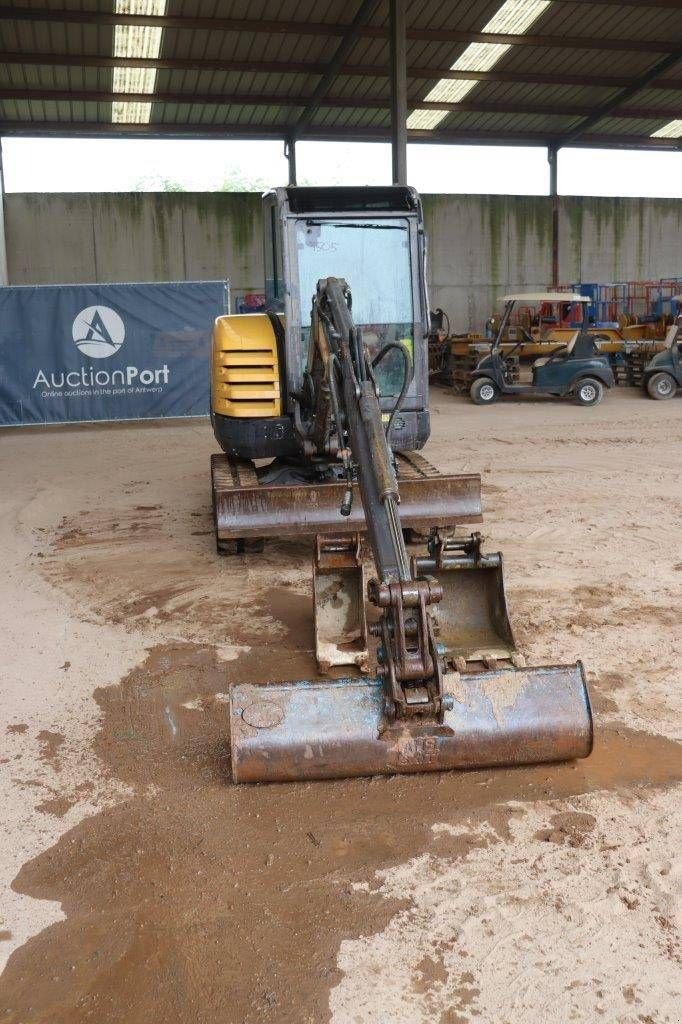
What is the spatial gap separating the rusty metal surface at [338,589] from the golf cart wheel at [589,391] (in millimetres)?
11495

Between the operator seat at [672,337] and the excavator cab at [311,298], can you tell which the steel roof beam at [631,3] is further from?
the excavator cab at [311,298]

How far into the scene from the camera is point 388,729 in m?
3.25

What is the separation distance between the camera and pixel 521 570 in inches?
232

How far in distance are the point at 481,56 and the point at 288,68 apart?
4.06 m

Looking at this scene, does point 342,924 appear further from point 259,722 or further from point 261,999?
Answer: point 259,722

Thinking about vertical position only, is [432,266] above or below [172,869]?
above

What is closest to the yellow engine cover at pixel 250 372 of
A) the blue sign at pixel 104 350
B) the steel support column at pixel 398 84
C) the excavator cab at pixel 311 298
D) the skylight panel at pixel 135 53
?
the excavator cab at pixel 311 298

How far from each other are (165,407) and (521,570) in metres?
9.00

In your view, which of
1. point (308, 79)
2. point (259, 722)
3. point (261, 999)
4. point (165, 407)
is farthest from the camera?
point (308, 79)

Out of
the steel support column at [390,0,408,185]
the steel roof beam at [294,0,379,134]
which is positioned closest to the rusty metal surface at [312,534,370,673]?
the steel support column at [390,0,408,185]

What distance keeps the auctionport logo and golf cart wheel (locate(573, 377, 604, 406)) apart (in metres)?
7.54

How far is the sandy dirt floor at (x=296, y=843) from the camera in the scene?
2400 millimetres

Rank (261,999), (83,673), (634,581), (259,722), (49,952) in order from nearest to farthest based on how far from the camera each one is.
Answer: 1. (261,999)
2. (49,952)
3. (259,722)
4. (83,673)
5. (634,581)

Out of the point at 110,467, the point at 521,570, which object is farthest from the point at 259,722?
the point at 110,467
